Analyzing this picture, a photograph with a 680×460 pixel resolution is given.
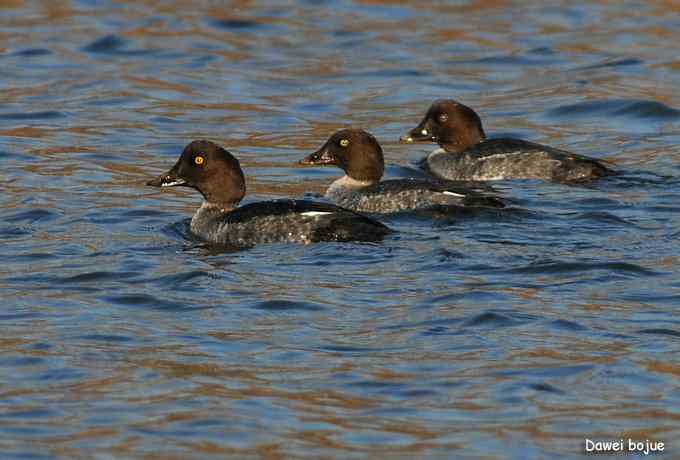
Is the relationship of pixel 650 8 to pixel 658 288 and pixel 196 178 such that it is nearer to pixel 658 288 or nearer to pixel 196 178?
pixel 196 178

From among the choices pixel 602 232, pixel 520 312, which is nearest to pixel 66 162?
pixel 602 232

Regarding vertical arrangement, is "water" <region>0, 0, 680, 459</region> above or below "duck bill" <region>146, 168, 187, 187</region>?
below

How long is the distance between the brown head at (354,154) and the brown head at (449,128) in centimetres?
200

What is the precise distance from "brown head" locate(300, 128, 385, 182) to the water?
0.84 m

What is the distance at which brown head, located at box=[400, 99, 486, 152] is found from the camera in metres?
18.3

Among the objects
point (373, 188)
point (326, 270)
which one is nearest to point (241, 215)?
point (326, 270)

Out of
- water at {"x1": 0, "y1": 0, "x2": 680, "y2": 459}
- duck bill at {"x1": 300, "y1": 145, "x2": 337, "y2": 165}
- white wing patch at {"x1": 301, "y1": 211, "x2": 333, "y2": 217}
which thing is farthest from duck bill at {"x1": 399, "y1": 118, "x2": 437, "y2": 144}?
white wing patch at {"x1": 301, "y1": 211, "x2": 333, "y2": 217}

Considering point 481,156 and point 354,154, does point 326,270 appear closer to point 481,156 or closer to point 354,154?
point 354,154

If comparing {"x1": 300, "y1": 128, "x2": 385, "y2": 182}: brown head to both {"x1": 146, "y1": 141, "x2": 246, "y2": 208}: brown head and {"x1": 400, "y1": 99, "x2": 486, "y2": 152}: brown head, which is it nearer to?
{"x1": 146, "y1": 141, "x2": 246, "y2": 208}: brown head

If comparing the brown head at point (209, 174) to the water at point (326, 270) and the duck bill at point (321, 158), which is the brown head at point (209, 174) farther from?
the duck bill at point (321, 158)

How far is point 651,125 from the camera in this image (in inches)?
800

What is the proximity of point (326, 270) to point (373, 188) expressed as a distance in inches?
124

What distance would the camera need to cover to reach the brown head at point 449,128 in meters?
18.3

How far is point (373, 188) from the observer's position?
51.9ft
